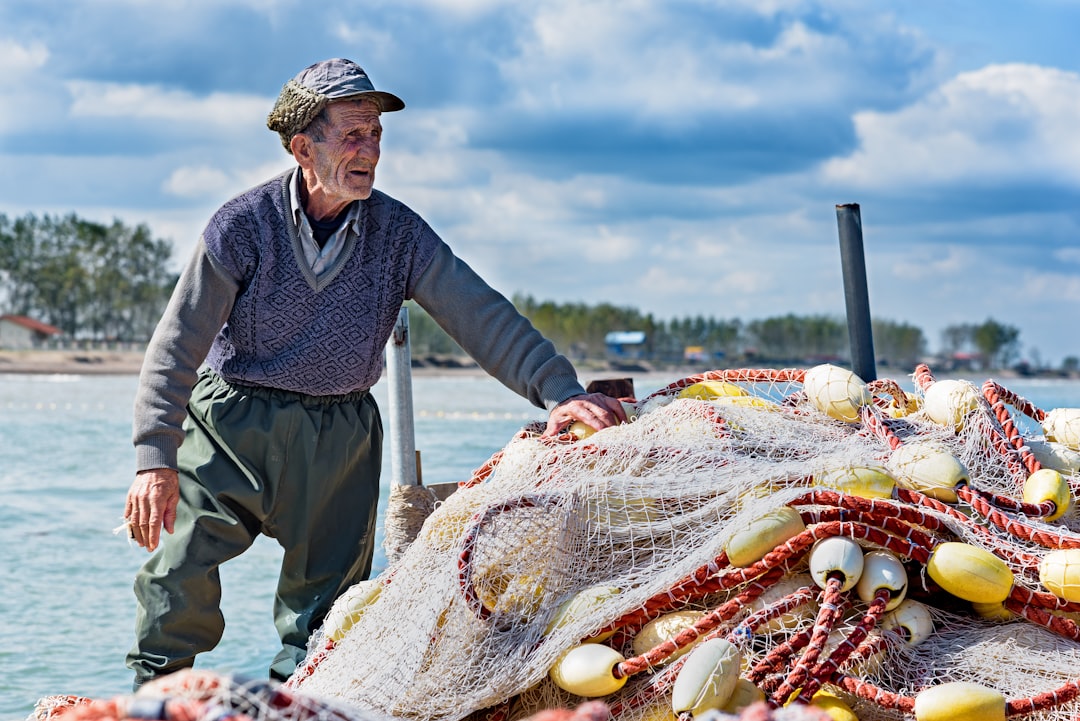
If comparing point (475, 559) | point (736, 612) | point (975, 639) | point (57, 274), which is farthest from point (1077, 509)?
point (57, 274)

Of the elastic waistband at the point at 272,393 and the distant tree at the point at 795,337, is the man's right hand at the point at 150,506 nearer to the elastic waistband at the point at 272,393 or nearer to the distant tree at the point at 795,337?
the elastic waistband at the point at 272,393

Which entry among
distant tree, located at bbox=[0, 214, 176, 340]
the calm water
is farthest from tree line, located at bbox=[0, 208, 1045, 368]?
the calm water

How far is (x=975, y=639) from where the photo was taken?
2.47 meters

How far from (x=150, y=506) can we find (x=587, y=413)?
1.11 metres

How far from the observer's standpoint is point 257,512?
11.2ft

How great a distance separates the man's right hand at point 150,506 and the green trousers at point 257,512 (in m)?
0.26

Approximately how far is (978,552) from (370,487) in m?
1.84

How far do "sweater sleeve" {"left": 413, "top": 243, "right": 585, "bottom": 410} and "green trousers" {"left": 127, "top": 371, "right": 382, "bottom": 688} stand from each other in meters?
0.37

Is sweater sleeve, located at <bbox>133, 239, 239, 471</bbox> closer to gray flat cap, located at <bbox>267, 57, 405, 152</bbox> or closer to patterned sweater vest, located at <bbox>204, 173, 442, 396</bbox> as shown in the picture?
patterned sweater vest, located at <bbox>204, 173, 442, 396</bbox>

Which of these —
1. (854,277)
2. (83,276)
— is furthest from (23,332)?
(854,277)

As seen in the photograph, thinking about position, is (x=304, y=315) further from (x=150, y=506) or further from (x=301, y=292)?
(x=150, y=506)

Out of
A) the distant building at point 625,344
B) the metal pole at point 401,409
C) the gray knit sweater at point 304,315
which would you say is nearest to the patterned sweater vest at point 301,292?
the gray knit sweater at point 304,315

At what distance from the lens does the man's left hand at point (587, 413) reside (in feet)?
10.3

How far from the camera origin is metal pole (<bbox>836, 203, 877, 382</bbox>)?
15.4ft
